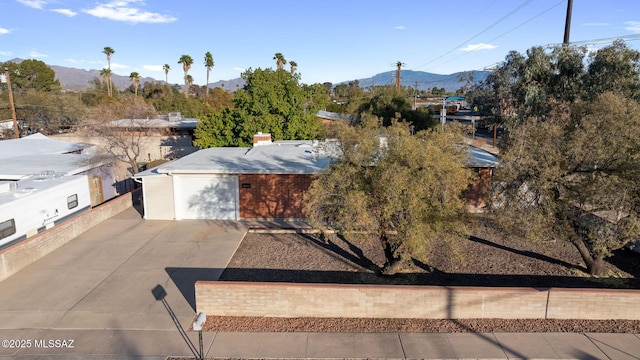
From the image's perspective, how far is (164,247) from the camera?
47.3 ft

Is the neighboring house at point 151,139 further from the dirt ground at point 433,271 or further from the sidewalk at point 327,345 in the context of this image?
the sidewalk at point 327,345

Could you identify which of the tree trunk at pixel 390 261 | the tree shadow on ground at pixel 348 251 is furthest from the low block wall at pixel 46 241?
the tree trunk at pixel 390 261

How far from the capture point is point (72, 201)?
16562mm

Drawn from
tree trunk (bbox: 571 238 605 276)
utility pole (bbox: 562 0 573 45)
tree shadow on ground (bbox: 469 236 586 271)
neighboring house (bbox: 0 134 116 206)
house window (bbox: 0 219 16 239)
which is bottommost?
tree shadow on ground (bbox: 469 236 586 271)

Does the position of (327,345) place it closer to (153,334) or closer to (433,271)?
(153,334)

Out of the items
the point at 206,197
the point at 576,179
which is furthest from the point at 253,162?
the point at 576,179

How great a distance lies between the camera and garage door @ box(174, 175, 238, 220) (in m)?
17.5

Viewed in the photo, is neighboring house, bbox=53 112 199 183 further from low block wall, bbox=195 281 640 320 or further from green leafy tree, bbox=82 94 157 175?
low block wall, bbox=195 281 640 320

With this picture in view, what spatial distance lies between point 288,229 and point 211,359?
8.50 metres

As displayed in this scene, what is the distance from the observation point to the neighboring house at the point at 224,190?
17.2 m

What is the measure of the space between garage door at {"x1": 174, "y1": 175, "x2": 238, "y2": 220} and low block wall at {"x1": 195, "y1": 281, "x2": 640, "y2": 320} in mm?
8420

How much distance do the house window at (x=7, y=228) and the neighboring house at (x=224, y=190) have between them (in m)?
5.19

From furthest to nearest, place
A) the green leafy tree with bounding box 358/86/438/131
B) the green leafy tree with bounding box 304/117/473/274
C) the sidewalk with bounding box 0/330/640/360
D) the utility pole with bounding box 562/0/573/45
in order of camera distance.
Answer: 1. the green leafy tree with bounding box 358/86/438/131
2. the utility pole with bounding box 562/0/573/45
3. the green leafy tree with bounding box 304/117/473/274
4. the sidewalk with bounding box 0/330/640/360

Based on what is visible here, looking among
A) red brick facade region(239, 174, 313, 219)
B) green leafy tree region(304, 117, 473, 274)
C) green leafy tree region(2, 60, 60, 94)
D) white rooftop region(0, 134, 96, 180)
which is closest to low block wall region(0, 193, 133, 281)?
white rooftop region(0, 134, 96, 180)
